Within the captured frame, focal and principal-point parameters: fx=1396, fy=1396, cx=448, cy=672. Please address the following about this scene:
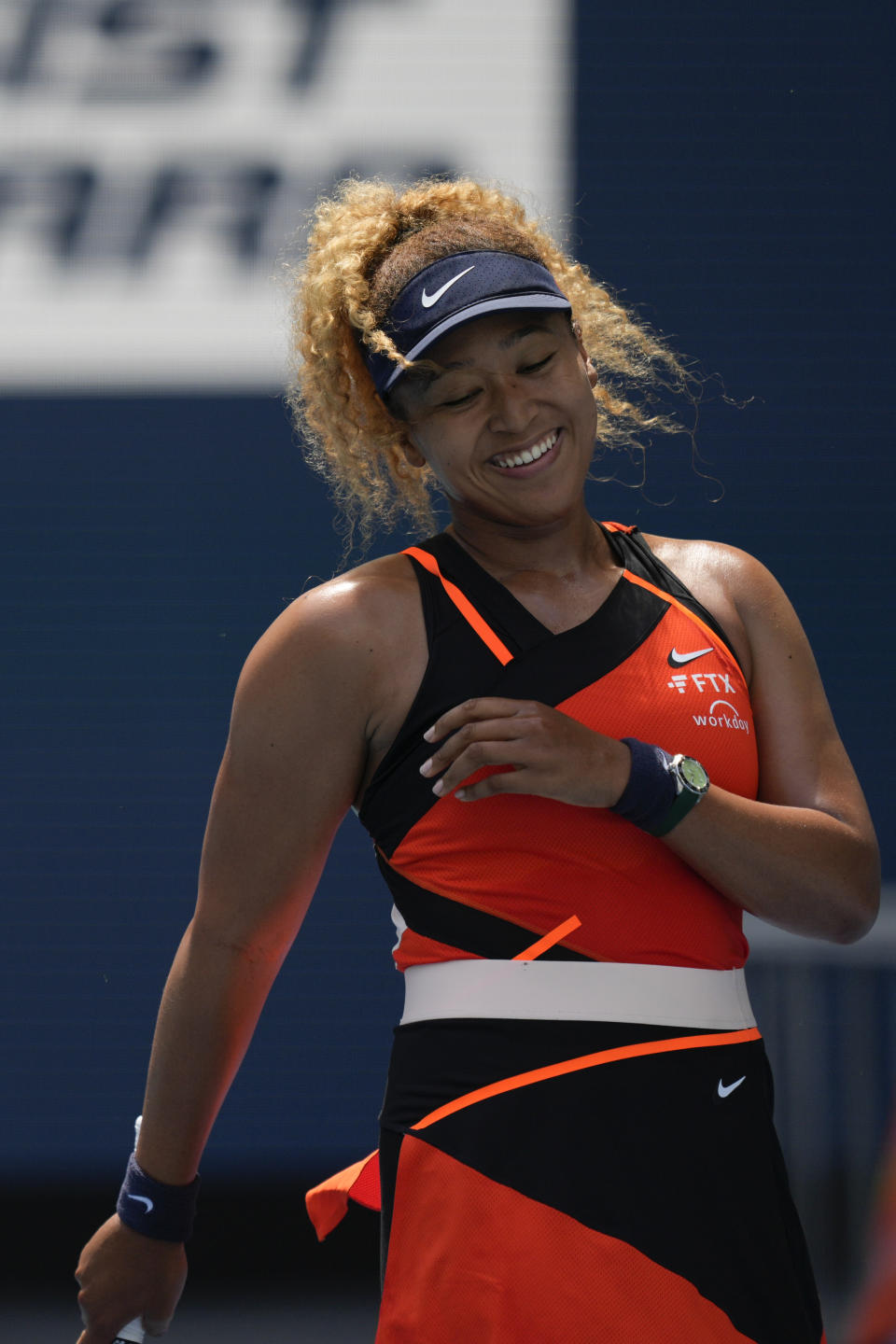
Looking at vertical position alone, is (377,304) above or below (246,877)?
above

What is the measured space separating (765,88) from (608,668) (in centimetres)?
397

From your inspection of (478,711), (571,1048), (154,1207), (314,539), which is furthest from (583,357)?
(314,539)

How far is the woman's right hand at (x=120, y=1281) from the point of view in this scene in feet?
5.81

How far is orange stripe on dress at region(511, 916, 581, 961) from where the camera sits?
1.59 metres

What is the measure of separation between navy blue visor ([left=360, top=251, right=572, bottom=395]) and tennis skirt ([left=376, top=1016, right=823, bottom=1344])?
820 mm

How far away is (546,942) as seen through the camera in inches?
62.5

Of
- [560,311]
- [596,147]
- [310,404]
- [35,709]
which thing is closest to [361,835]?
[35,709]

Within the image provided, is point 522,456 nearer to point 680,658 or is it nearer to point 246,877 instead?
point 680,658

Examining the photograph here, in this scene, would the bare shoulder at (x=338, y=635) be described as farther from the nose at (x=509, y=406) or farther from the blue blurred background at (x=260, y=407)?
the blue blurred background at (x=260, y=407)

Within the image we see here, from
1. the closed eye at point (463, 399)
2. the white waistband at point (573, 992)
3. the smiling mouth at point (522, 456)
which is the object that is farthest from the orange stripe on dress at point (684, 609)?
the white waistband at point (573, 992)

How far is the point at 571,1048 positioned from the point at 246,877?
1.46ft

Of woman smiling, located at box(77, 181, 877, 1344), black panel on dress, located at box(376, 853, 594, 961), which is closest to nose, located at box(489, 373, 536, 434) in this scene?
woman smiling, located at box(77, 181, 877, 1344)

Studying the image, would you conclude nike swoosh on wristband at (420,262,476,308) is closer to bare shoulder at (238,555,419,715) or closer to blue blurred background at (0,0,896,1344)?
bare shoulder at (238,555,419,715)

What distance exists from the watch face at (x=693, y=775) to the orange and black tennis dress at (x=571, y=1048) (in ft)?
0.32
